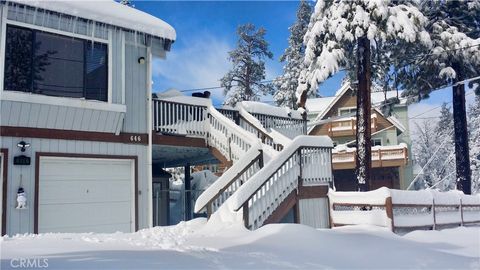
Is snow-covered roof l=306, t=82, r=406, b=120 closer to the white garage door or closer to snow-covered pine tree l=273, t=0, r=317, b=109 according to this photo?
snow-covered pine tree l=273, t=0, r=317, b=109

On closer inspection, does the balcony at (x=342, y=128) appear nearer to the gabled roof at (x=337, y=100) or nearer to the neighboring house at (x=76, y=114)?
the gabled roof at (x=337, y=100)

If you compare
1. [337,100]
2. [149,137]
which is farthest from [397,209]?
[337,100]

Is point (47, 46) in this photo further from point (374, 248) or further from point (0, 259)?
point (374, 248)

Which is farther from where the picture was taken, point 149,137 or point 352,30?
point 352,30

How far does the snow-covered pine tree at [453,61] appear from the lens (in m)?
16.3

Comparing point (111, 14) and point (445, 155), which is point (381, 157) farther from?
point (111, 14)

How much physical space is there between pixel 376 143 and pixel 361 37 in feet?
55.7

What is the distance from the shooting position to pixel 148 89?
1054 centimetres

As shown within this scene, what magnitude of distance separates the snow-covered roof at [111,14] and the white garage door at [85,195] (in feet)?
10.3

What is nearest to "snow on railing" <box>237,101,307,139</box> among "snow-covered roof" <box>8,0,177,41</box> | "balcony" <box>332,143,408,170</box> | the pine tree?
"snow-covered roof" <box>8,0,177,41</box>

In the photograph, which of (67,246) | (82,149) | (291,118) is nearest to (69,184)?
(82,149)

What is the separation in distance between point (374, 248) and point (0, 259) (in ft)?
16.5

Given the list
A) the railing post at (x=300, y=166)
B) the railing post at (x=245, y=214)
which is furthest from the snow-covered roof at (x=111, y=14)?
the railing post at (x=245, y=214)

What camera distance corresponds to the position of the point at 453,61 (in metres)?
16.8
